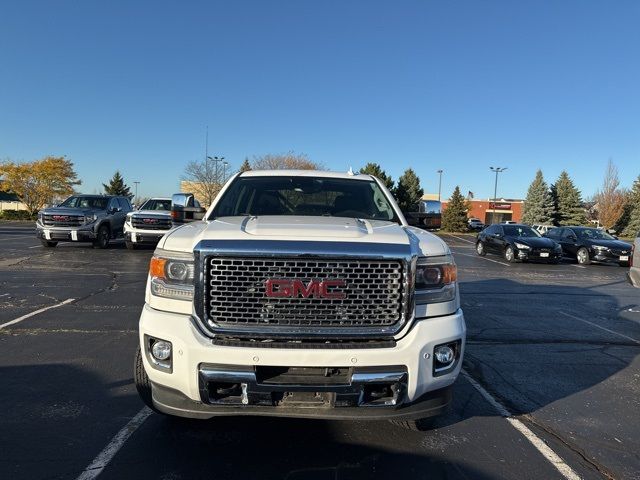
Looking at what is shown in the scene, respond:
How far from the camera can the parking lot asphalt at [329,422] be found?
308cm

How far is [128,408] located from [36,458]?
84 centimetres

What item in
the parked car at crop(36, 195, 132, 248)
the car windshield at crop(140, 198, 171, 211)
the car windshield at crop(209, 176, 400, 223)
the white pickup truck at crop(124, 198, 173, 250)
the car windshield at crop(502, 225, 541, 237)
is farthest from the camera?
the car windshield at crop(502, 225, 541, 237)

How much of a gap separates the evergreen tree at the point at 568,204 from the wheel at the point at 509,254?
4092 cm

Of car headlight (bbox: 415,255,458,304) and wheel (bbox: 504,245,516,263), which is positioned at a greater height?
car headlight (bbox: 415,255,458,304)

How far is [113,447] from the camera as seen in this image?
3.25 m

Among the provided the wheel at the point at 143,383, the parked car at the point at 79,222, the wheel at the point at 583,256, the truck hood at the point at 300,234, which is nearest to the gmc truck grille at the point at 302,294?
the truck hood at the point at 300,234

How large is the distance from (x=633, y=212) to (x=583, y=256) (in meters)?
37.8

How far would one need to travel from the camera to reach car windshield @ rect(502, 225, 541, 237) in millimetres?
19089

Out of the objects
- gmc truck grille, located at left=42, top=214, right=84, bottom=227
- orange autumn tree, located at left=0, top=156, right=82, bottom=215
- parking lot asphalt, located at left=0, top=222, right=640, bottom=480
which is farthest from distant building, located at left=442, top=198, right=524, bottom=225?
parking lot asphalt, located at left=0, top=222, right=640, bottom=480

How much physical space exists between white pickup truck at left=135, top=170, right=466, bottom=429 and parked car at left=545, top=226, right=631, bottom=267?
1805cm

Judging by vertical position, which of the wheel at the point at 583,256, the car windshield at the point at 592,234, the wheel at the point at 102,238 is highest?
the car windshield at the point at 592,234

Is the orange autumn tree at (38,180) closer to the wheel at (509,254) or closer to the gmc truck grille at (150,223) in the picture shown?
the gmc truck grille at (150,223)

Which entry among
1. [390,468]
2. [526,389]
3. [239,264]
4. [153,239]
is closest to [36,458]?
[239,264]

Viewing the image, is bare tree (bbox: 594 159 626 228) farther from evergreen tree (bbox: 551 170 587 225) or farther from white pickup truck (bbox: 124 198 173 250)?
white pickup truck (bbox: 124 198 173 250)
